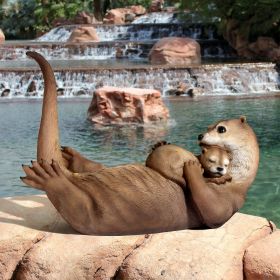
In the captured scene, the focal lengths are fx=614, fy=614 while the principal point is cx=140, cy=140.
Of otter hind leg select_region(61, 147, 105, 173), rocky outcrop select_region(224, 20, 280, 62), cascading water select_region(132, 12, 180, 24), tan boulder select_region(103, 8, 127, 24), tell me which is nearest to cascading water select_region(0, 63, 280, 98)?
rocky outcrop select_region(224, 20, 280, 62)

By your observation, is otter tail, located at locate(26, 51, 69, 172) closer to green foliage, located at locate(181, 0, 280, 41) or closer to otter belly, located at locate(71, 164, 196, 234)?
otter belly, located at locate(71, 164, 196, 234)

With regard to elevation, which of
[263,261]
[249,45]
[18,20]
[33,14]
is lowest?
[263,261]

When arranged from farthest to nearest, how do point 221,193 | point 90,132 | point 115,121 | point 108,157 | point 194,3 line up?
point 194,3
point 115,121
point 90,132
point 108,157
point 221,193

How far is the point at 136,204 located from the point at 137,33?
2593cm

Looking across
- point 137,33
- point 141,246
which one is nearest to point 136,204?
point 141,246

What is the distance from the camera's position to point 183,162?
3.03 m

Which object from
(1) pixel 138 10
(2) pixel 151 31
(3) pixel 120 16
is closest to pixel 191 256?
(2) pixel 151 31

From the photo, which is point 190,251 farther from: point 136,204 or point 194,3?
point 194,3

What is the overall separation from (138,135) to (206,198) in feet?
23.2

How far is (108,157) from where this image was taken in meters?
8.20

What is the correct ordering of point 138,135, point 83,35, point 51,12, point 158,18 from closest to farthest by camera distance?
point 138,135, point 83,35, point 158,18, point 51,12

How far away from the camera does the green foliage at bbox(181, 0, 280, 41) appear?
2189 cm

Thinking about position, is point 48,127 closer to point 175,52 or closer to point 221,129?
point 221,129

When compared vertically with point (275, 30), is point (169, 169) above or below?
below
